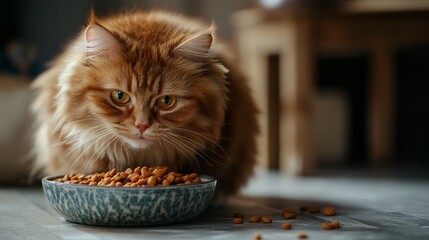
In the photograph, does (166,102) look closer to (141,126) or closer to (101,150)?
(141,126)

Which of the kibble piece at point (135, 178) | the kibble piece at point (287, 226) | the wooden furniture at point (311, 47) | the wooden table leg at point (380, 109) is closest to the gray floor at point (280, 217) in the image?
the kibble piece at point (287, 226)

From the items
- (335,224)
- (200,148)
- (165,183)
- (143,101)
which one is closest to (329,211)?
(335,224)

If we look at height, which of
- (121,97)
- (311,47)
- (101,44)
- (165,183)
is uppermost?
(311,47)

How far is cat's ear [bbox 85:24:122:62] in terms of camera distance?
1.63 meters

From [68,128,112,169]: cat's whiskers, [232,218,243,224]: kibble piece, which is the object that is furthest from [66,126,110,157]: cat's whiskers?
[232,218,243,224]: kibble piece

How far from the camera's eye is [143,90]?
161cm

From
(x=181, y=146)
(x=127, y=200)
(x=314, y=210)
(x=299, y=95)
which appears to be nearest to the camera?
(x=127, y=200)

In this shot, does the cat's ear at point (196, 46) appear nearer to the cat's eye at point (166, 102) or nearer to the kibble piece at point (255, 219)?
the cat's eye at point (166, 102)

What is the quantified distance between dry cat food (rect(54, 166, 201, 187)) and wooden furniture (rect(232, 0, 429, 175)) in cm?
120

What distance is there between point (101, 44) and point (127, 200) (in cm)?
41

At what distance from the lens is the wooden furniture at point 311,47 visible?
2814mm

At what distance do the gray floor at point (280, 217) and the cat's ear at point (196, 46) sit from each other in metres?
0.42

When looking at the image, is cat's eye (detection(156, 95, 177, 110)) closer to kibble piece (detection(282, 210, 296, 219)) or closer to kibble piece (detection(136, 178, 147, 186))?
kibble piece (detection(136, 178, 147, 186))

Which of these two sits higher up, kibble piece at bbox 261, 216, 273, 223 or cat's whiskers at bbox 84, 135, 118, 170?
cat's whiskers at bbox 84, 135, 118, 170
